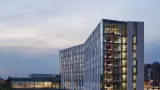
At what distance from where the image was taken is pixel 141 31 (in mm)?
116125

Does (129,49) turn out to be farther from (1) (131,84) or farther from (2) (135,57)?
(1) (131,84)

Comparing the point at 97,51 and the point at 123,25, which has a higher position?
the point at 123,25

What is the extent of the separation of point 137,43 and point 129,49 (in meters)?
3.28

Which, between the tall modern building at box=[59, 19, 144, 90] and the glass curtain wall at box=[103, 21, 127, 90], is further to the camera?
the glass curtain wall at box=[103, 21, 127, 90]

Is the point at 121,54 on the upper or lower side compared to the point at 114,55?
upper

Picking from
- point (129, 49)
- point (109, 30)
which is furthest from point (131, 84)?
point (109, 30)

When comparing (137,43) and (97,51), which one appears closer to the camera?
(137,43)

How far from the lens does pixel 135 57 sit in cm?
11719

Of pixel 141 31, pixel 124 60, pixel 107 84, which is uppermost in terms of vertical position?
pixel 141 31

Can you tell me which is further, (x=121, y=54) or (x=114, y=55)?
(x=114, y=55)

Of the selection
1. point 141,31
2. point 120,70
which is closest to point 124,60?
point 120,70

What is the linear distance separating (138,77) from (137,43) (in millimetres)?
11119

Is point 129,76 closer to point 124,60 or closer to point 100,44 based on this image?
point 124,60

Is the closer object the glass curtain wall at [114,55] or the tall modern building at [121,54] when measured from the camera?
the tall modern building at [121,54]
